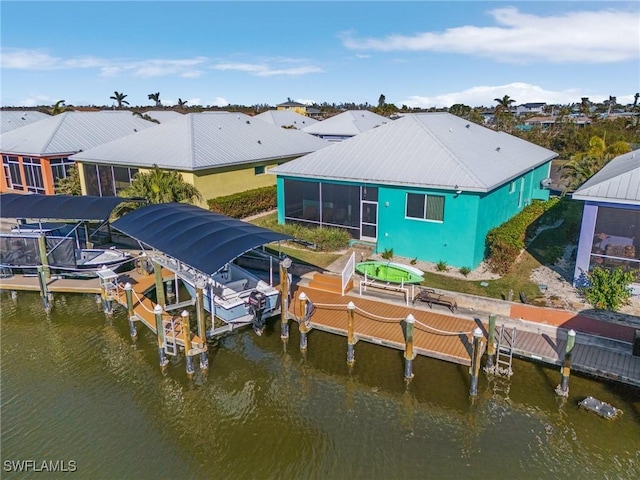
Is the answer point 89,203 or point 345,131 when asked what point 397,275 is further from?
point 345,131

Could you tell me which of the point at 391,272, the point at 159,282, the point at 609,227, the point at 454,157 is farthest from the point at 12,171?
the point at 609,227

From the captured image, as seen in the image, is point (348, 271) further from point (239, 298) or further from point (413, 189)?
point (413, 189)

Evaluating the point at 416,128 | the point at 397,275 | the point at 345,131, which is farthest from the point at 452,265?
the point at 345,131

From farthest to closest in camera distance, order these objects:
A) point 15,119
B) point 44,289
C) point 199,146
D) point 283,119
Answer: point 283,119, point 15,119, point 199,146, point 44,289

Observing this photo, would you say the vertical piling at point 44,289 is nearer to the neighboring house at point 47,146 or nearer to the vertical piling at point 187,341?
the vertical piling at point 187,341

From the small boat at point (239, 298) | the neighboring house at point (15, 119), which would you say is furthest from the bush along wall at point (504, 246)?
the neighboring house at point (15, 119)

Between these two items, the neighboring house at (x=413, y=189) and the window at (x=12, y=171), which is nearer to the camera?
the neighboring house at (x=413, y=189)
